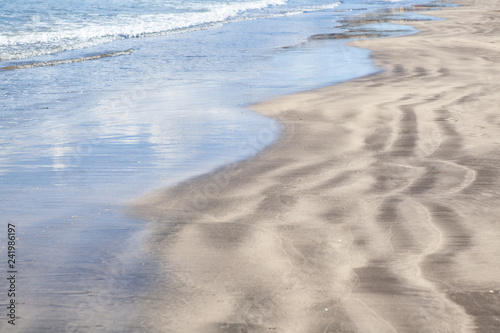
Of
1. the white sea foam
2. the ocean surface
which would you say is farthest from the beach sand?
the white sea foam

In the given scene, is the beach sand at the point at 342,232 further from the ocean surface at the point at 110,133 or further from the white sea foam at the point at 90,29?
the white sea foam at the point at 90,29

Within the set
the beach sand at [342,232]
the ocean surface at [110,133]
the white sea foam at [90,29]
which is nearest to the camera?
the beach sand at [342,232]

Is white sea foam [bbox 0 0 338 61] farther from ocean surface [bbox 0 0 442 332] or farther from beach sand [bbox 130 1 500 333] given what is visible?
beach sand [bbox 130 1 500 333]

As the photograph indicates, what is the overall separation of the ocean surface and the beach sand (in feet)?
0.96

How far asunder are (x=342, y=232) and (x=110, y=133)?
4.28m

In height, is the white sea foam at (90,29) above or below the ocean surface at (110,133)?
above

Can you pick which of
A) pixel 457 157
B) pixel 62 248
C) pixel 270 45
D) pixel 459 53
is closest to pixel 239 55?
pixel 270 45

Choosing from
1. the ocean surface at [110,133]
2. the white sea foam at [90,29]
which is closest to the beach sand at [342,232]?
the ocean surface at [110,133]

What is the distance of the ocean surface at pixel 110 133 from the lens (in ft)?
12.7

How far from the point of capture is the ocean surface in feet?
12.7

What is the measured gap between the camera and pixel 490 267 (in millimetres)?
3709

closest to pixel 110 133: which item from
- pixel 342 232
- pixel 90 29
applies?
pixel 342 232

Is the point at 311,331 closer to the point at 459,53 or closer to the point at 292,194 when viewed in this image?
the point at 292,194

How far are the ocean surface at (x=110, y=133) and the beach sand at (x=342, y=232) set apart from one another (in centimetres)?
29
